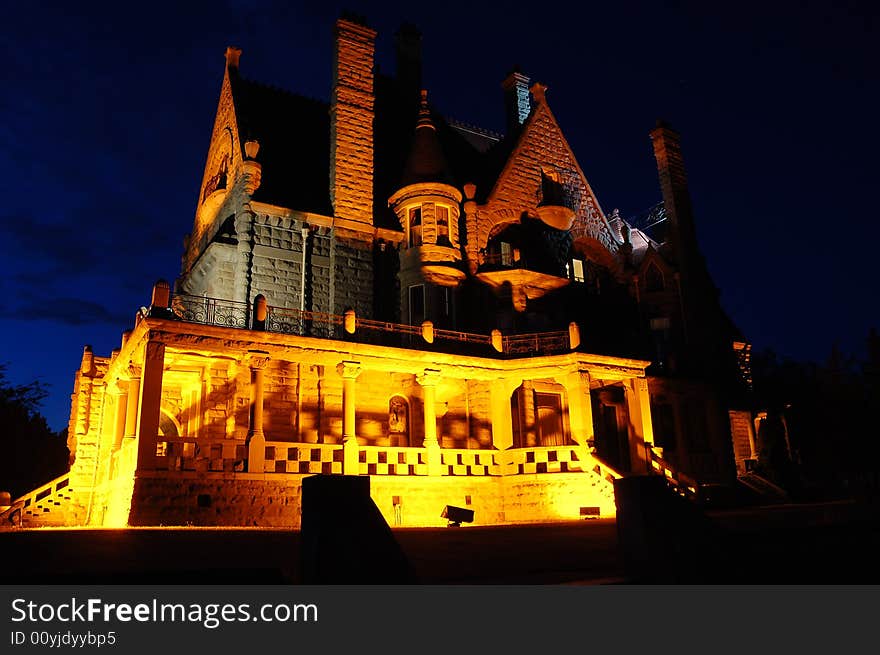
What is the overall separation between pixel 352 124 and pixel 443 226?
228 inches

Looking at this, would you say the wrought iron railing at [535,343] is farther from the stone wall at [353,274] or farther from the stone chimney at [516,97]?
the stone chimney at [516,97]

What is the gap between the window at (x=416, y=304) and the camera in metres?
29.9

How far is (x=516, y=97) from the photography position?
4184 cm

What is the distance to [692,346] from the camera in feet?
119

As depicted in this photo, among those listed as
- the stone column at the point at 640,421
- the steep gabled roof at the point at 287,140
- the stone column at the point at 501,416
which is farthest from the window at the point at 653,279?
the steep gabled roof at the point at 287,140

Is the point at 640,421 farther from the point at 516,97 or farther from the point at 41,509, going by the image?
the point at 516,97

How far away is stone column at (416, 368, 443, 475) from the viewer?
25.7 m

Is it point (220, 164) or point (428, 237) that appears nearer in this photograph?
point (428, 237)

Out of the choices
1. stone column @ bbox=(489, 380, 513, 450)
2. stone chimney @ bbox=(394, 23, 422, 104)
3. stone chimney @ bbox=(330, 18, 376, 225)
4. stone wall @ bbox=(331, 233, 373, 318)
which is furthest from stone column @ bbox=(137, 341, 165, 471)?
stone chimney @ bbox=(394, 23, 422, 104)

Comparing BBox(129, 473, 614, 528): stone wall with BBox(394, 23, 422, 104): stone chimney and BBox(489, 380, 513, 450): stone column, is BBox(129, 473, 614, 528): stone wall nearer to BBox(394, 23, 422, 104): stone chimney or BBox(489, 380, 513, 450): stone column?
BBox(489, 380, 513, 450): stone column

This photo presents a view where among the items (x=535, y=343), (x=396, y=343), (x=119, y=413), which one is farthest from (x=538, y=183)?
(x=119, y=413)

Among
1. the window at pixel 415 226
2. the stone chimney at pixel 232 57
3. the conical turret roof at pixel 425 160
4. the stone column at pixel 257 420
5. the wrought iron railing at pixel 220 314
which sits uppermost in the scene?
the stone chimney at pixel 232 57

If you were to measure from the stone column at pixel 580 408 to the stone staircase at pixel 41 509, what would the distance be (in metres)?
17.9

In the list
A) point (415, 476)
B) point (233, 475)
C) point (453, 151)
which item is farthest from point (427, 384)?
point (453, 151)
